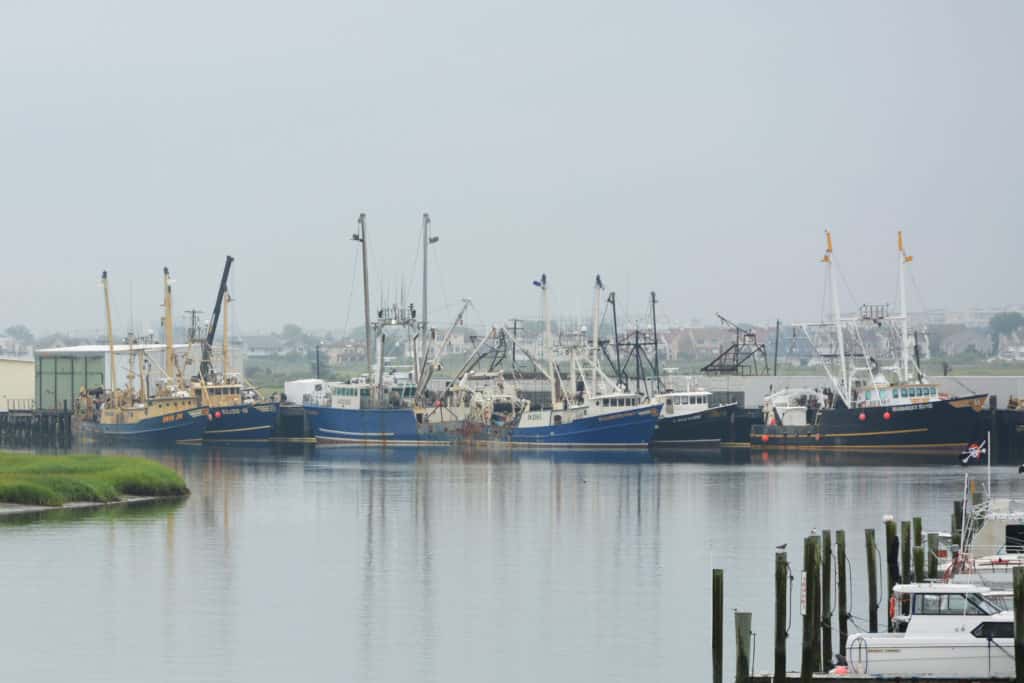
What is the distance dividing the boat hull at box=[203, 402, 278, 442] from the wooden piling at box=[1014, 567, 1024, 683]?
114 m

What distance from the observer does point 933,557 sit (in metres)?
37.8

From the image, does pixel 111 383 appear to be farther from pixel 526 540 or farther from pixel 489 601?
pixel 489 601

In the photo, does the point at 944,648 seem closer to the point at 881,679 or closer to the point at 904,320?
the point at 881,679

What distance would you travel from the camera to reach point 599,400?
415 feet

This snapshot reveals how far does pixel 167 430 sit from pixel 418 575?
301 feet

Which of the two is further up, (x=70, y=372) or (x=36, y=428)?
(x=70, y=372)

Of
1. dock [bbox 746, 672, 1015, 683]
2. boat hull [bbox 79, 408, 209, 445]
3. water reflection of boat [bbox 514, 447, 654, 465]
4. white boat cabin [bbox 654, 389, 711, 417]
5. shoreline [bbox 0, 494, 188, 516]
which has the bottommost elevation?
dock [bbox 746, 672, 1015, 683]

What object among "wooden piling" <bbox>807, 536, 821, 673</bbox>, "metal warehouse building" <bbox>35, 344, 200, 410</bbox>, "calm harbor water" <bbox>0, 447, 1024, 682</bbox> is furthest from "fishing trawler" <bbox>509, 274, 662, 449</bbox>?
"wooden piling" <bbox>807, 536, 821, 673</bbox>

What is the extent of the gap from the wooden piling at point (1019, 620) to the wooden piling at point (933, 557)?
9.94m

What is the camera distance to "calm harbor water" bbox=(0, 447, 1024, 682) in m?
36.8

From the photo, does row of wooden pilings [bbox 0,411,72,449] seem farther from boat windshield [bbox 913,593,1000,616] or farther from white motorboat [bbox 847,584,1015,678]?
white motorboat [bbox 847,584,1015,678]

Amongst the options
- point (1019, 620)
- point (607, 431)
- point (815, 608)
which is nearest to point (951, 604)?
point (815, 608)

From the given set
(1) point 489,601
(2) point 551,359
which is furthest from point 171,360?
(1) point 489,601

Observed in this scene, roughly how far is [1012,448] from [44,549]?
76.5 meters
